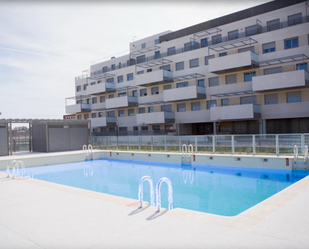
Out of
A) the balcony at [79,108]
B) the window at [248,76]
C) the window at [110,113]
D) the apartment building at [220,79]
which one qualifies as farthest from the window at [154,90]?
the balcony at [79,108]

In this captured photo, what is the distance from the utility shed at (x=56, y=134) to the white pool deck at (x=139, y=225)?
1973cm

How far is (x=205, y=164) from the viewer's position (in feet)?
61.8

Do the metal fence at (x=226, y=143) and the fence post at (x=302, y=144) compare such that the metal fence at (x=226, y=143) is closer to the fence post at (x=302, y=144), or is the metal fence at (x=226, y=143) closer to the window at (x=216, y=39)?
the fence post at (x=302, y=144)

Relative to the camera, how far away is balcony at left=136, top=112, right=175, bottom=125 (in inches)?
1467

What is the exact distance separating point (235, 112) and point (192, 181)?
58.8 ft

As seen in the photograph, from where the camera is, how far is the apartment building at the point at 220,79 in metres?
28.7

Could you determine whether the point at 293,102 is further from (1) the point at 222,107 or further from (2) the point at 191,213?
(2) the point at 191,213

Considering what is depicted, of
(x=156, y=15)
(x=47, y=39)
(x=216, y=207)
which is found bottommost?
(x=216, y=207)

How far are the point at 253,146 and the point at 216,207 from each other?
9.48 meters

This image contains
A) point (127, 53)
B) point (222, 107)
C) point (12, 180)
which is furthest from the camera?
point (127, 53)

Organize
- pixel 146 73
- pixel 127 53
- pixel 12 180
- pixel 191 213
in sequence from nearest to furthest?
pixel 191 213 < pixel 12 180 < pixel 146 73 < pixel 127 53

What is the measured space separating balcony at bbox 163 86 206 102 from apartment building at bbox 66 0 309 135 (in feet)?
0.39

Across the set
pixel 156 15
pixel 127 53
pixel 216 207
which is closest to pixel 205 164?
pixel 216 207

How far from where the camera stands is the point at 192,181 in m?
14.4
